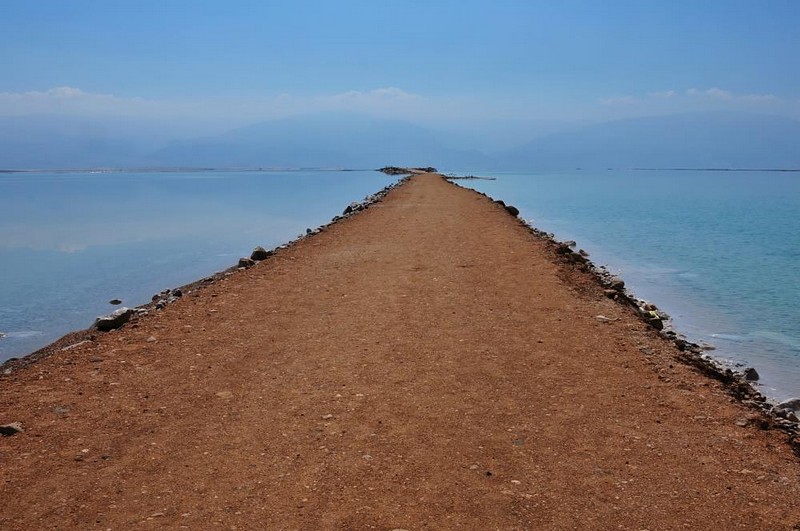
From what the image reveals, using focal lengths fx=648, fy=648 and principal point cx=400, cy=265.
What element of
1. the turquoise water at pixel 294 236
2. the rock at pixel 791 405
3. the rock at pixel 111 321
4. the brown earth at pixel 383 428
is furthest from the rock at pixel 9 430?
the rock at pixel 791 405

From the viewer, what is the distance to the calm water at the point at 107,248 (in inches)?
Answer: 522

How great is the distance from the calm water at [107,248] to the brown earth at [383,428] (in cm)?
443

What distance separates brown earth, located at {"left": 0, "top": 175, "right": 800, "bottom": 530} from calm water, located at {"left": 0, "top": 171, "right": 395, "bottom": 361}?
4429 mm

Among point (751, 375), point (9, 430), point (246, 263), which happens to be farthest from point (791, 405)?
point (246, 263)

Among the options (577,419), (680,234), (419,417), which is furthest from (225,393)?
(680,234)

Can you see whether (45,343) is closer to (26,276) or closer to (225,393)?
(225,393)

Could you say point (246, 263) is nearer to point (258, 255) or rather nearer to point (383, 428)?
point (258, 255)

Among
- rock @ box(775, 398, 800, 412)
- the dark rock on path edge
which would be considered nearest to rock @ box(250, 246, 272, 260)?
the dark rock on path edge

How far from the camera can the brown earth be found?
4.54 m

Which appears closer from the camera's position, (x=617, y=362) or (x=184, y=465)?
(x=184, y=465)

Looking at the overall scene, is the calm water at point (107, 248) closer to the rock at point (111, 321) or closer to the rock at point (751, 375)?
the rock at point (111, 321)

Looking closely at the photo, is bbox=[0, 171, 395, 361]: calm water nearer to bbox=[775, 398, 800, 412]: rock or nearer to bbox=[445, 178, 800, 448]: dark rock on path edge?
bbox=[445, 178, 800, 448]: dark rock on path edge

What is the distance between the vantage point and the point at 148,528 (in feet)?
13.9

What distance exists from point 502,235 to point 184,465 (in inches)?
574
